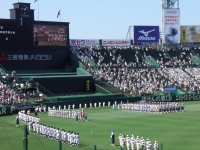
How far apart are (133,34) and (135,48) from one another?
250 cm

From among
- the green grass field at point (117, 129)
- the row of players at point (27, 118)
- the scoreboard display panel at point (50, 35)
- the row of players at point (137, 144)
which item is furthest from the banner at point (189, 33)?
the row of players at point (137, 144)

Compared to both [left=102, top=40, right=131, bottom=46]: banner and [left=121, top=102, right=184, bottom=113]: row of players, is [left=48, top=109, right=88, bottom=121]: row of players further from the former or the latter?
Result: [left=102, top=40, right=131, bottom=46]: banner

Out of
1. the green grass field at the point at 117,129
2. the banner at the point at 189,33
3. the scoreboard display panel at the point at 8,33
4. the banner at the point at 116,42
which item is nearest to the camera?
the green grass field at the point at 117,129

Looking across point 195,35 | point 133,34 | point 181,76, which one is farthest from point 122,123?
point 195,35

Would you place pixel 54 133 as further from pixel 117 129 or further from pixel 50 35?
pixel 50 35

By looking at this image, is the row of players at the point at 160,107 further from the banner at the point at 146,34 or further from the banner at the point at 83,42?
the banner at the point at 146,34

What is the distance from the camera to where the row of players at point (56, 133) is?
32.2 metres

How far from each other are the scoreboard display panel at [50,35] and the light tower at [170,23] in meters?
24.2

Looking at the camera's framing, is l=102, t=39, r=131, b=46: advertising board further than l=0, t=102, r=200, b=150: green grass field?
Yes

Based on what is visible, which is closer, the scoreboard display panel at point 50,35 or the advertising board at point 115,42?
the scoreboard display panel at point 50,35

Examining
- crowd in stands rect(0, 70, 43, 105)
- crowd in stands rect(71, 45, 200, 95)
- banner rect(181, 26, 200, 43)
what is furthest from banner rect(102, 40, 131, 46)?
crowd in stands rect(0, 70, 43, 105)

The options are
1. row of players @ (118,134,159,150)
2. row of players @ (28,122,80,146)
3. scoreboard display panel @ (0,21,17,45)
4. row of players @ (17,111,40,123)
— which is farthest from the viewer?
scoreboard display panel @ (0,21,17,45)

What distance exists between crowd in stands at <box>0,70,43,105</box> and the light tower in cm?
3355

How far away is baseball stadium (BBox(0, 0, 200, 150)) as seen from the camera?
35.7 meters
